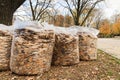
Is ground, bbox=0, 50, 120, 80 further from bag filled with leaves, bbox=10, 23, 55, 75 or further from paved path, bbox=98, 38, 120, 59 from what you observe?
paved path, bbox=98, 38, 120, 59

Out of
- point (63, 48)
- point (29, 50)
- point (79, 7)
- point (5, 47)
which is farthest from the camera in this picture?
point (79, 7)

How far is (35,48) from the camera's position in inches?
125

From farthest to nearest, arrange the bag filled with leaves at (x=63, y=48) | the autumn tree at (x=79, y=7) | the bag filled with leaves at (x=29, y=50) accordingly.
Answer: the autumn tree at (x=79, y=7), the bag filled with leaves at (x=63, y=48), the bag filled with leaves at (x=29, y=50)

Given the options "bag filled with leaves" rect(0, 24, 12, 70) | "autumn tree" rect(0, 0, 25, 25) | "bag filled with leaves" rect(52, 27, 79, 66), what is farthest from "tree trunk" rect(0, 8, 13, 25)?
"bag filled with leaves" rect(52, 27, 79, 66)

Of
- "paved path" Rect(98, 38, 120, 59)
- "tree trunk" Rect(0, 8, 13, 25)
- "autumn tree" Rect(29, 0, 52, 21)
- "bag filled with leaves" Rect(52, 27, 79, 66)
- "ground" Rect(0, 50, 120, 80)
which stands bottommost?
"paved path" Rect(98, 38, 120, 59)

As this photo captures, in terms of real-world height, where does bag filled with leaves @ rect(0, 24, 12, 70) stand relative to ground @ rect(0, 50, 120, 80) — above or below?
above

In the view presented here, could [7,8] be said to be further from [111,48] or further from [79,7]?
[79,7]

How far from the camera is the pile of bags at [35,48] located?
10.3ft

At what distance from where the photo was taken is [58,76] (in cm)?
331

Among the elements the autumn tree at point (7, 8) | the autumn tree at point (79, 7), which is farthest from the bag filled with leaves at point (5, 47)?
the autumn tree at point (79, 7)

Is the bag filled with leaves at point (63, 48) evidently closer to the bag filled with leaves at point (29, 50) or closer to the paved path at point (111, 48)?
the bag filled with leaves at point (29, 50)

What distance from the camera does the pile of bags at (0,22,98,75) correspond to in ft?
10.3

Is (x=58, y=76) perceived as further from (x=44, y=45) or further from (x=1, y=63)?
(x=1, y=63)

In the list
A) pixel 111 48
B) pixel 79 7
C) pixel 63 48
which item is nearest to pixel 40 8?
pixel 79 7
